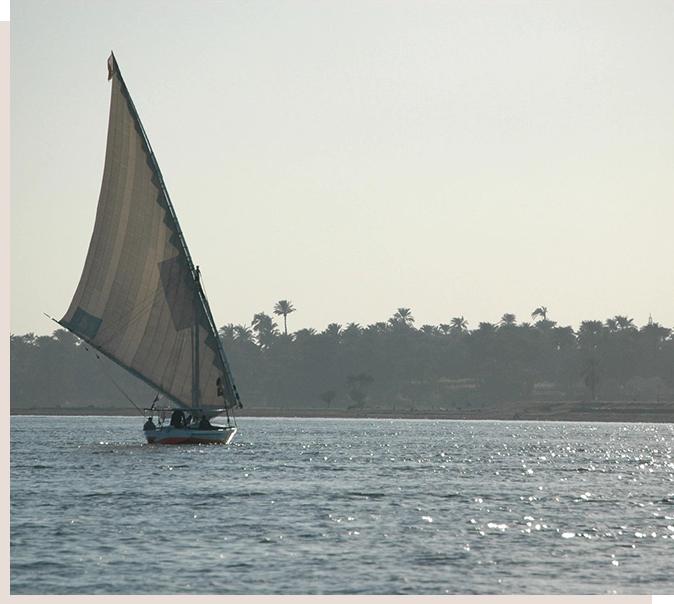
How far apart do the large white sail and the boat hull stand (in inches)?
81.1

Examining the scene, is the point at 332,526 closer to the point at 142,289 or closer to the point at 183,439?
the point at 142,289

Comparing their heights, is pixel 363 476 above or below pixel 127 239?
below

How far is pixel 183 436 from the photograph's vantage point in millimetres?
77000

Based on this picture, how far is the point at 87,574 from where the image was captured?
2933 cm

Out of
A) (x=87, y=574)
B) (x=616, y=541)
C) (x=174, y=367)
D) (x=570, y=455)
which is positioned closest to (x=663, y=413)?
(x=570, y=455)

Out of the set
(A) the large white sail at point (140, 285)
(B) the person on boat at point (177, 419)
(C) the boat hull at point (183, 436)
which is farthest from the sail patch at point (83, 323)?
(C) the boat hull at point (183, 436)

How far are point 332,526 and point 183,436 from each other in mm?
39815

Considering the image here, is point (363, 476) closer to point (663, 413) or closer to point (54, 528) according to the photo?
point (54, 528)

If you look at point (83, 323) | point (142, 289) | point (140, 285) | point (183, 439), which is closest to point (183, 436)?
point (183, 439)

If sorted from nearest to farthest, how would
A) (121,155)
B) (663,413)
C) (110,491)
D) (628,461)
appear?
(110,491) < (121,155) < (628,461) < (663,413)

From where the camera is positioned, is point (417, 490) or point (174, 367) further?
point (174, 367)

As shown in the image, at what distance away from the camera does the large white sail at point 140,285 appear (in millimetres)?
71062

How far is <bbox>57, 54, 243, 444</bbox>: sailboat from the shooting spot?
233ft

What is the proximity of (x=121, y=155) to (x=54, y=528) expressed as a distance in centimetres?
3808
